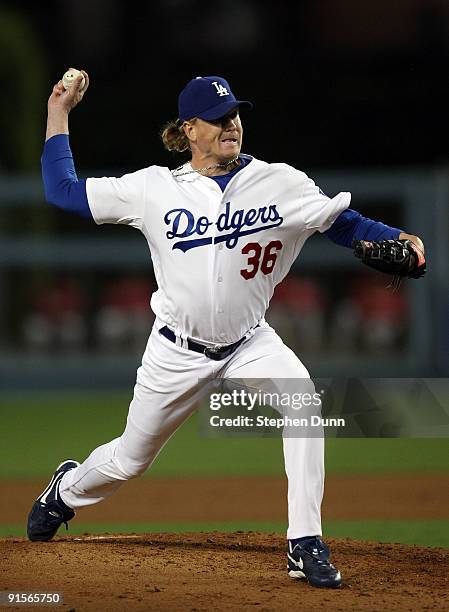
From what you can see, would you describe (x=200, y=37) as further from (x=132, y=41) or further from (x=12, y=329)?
(x=12, y=329)

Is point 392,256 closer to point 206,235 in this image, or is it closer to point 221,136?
point 206,235

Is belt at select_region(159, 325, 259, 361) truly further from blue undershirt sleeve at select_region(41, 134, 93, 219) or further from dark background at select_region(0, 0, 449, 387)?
dark background at select_region(0, 0, 449, 387)

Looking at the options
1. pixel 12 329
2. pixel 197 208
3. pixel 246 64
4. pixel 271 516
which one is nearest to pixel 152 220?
pixel 197 208

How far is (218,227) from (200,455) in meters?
4.16

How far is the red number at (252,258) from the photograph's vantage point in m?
4.12

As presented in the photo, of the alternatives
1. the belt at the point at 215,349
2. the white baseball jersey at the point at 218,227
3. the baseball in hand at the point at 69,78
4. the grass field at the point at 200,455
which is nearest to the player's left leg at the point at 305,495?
the belt at the point at 215,349

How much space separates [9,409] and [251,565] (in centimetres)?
637

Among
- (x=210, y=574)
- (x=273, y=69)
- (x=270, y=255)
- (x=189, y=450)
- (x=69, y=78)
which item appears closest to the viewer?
(x=210, y=574)

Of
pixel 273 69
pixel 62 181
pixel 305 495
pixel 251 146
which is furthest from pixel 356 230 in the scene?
pixel 273 69

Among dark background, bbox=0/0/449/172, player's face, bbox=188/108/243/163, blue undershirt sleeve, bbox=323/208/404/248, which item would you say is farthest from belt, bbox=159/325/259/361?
dark background, bbox=0/0/449/172

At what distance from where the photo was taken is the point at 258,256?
13.6 ft

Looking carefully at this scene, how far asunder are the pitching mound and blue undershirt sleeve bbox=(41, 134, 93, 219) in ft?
4.47

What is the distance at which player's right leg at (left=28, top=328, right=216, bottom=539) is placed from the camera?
13.8 ft

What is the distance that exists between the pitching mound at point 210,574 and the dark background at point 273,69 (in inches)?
494
